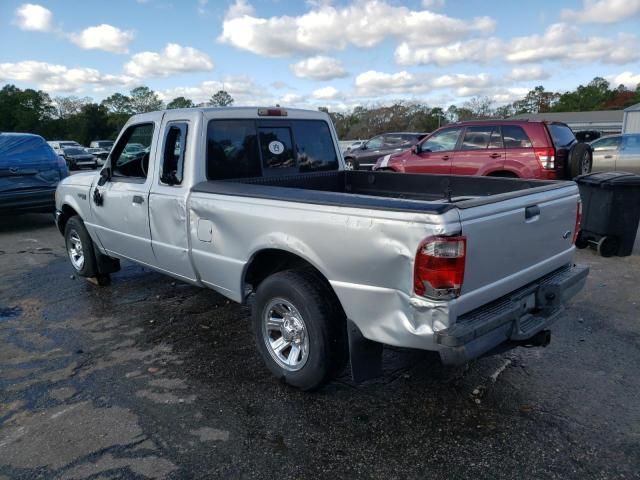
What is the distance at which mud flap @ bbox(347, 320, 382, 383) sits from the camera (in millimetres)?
3020

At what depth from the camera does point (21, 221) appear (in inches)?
430

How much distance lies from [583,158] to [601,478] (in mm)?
7204

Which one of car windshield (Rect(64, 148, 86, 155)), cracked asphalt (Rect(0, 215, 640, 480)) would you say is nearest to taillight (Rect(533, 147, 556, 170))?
cracked asphalt (Rect(0, 215, 640, 480))

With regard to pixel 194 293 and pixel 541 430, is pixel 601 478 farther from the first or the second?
pixel 194 293

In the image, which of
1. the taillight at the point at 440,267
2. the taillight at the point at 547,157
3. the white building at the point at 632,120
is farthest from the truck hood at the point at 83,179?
the white building at the point at 632,120

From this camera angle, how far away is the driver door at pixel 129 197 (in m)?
4.61

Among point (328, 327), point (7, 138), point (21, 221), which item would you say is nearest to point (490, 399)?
point (328, 327)

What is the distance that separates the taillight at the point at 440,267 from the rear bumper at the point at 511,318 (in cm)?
22

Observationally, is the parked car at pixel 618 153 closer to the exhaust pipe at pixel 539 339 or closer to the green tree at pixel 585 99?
the exhaust pipe at pixel 539 339

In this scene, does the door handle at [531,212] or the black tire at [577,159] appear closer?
the door handle at [531,212]

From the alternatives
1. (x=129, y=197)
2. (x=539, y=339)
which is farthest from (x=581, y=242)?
(x=129, y=197)

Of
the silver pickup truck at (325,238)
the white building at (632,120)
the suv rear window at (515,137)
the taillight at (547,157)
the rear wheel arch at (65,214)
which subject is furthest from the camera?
the white building at (632,120)

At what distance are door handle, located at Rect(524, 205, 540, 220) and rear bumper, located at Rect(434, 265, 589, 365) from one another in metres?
0.49

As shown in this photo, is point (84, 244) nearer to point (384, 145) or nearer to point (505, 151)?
point (505, 151)
